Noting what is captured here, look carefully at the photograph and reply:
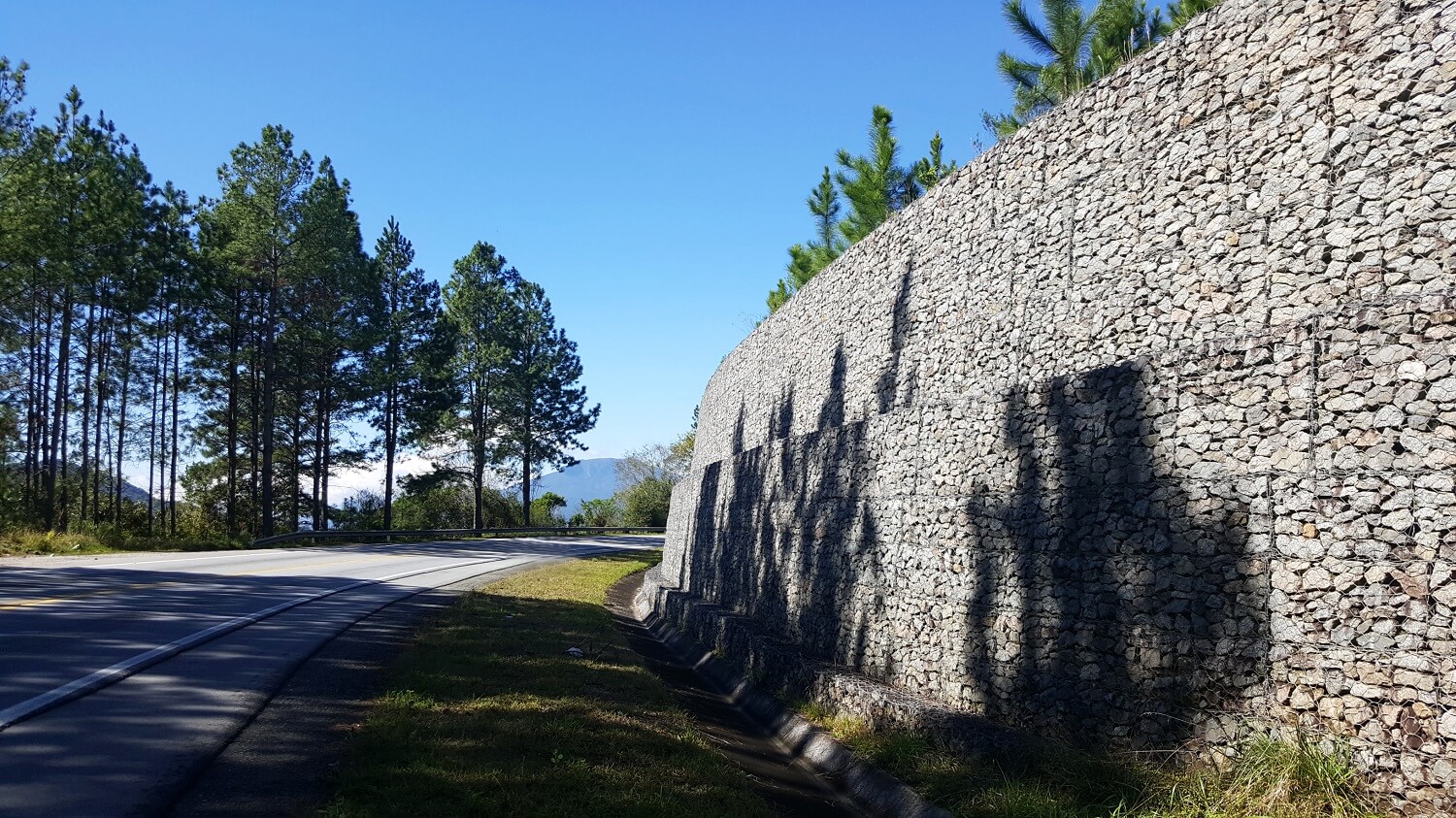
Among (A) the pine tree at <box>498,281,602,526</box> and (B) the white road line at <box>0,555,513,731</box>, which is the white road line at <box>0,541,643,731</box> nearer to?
(B) the white road line at <box>0,555,513,731</box>

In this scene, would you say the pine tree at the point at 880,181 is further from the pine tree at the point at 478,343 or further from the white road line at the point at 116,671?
the pine tree at the point at 478,343

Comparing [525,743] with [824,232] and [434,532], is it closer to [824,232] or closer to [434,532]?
[824,232]

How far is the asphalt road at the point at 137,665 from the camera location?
17.0 ft

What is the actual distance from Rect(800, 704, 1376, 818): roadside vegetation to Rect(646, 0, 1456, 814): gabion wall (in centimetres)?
22

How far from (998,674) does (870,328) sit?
7.25m

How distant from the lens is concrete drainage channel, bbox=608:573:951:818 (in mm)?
7375

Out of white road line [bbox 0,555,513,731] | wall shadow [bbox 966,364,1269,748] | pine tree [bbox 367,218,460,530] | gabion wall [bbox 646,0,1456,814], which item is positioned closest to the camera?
gabion wall [bbox 646,0,1456,814]

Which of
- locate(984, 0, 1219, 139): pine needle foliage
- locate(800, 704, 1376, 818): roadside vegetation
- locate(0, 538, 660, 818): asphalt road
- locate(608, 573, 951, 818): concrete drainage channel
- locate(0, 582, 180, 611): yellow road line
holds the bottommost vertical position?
locate(608, 573, 951, 818): concrete drainage channel

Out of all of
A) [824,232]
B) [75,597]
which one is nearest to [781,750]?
[75,597]

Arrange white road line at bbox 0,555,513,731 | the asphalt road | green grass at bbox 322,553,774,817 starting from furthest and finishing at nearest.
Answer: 1. white road line at bbox 0,555,513,731
2. green grass at bbox 322,553,774,817
3. the asphalt road

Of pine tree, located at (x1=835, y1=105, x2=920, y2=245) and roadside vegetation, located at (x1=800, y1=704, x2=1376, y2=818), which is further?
pine tree, located at (x1=835, y1=105, x2=920, y2=245)

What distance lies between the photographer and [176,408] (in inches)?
1604

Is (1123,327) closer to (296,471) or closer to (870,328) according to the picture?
(870,328)

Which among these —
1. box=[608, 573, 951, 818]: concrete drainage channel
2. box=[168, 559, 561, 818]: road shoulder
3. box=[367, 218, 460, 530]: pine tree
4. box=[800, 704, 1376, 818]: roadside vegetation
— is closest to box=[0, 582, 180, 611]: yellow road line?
box=[168, 559, 561, 818]: road shoulder
